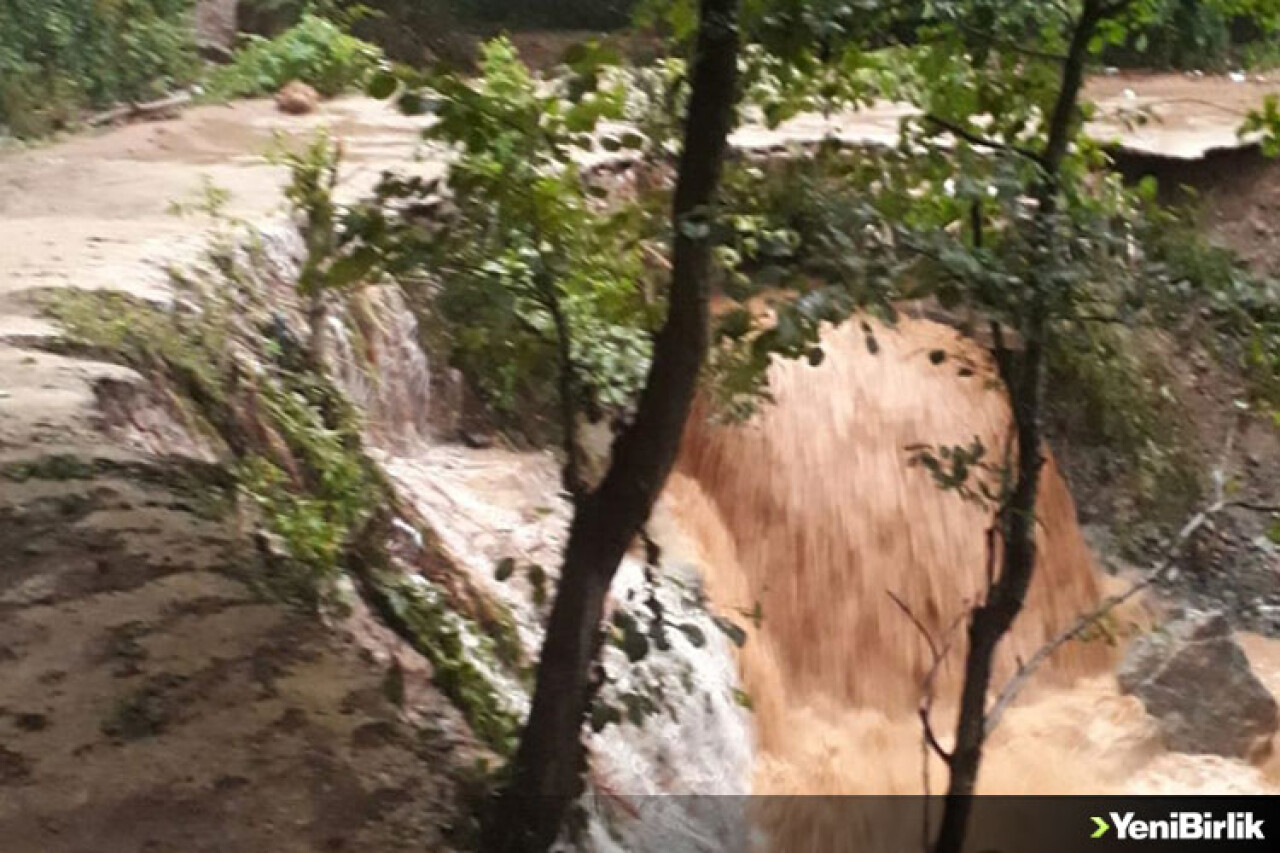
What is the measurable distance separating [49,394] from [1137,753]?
4.45m

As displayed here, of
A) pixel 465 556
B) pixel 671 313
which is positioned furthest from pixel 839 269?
pixel 465 556

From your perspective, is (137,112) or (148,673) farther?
(137,112)

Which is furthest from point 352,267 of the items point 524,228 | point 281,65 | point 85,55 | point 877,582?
point 85,55

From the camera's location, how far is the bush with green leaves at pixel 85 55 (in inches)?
339

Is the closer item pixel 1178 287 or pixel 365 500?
pixel 1178 287

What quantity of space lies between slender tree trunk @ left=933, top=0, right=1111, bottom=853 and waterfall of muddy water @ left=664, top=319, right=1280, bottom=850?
2933mm

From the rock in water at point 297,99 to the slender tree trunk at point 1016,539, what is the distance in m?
6.62

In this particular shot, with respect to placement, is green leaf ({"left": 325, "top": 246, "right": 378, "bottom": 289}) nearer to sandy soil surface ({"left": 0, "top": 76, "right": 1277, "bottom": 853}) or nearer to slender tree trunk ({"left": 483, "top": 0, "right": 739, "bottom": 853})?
slender tree trunk ({"left": 483, "top": 0, "right": 739, "bottom": 853})

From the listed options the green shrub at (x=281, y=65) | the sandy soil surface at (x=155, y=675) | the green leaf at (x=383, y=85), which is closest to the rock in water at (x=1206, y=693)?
the sandy soil surface at (x=155, y=675)

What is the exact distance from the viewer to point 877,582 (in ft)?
21.5

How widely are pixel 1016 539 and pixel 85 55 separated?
26.5 ft

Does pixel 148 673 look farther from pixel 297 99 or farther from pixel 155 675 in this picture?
pixel 297 99

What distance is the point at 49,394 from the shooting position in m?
3.63

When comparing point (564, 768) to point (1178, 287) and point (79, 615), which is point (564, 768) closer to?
point (79, 615)
